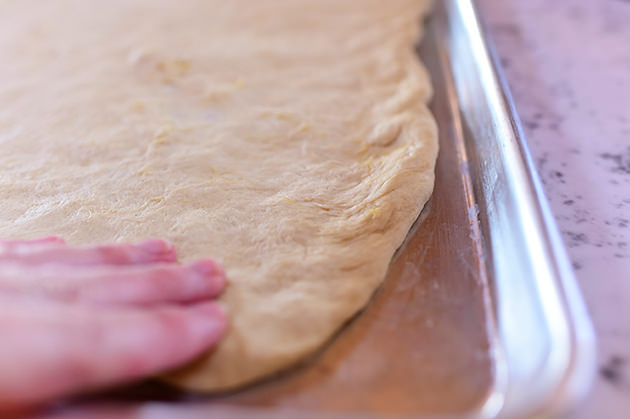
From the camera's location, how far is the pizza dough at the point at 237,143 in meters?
0.86

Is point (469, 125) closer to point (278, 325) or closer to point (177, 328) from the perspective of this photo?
point (278, 325)

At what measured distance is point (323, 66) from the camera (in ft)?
4.43

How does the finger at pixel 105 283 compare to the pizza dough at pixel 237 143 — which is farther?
the pizza dough at pixel 237 143

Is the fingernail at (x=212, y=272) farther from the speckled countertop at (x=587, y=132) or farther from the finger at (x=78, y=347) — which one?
the speckled countertop at (x=587, y=132)

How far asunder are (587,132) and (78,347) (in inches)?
48.1

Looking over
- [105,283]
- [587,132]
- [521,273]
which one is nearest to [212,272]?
[105,283]

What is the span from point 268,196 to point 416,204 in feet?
0.97

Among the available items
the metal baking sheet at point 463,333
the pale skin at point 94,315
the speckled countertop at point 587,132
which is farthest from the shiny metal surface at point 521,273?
the pale skin at point 94,315

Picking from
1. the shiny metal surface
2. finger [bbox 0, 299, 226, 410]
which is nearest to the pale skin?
finger [bbox 0, 299, 226, 410]

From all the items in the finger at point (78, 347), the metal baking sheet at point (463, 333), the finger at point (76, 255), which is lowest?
the metal baking sheet at point (463, 333)

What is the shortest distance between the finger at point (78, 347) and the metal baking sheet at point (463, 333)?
0.07 m

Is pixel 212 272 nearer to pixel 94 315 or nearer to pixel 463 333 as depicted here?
pixel 94 315

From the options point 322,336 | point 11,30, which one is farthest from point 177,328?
point 11,30

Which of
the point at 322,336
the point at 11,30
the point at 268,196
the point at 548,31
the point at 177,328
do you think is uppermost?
the point at 11,30
